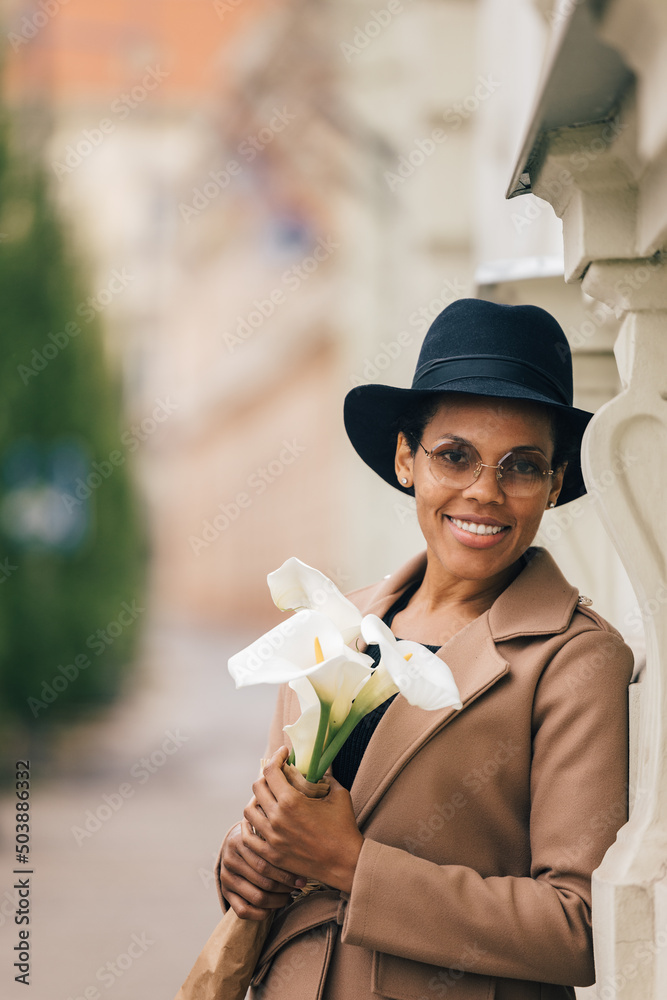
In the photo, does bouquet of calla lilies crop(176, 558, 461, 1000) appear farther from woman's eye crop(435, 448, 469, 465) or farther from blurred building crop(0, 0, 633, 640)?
blurred building crop(0, 0, 633, 640)

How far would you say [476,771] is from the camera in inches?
63.7

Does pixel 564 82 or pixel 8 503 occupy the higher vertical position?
pixel 564 82

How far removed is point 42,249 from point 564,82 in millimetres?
8943

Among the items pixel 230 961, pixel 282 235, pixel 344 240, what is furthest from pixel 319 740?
pixel 282 235

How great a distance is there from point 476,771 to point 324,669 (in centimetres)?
35

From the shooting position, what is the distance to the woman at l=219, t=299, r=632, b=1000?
1493mm

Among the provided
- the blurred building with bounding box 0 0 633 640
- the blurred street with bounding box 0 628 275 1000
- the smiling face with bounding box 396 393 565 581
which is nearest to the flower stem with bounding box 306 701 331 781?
the smiling face with bounding box 396 393 565 581

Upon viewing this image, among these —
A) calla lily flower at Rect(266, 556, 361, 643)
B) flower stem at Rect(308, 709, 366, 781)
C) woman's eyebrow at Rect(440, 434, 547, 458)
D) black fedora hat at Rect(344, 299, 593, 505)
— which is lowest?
flower stem at Rect(308, 709, 366, 781)

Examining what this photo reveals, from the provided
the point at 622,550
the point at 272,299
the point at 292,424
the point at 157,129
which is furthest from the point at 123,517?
the point at 157,129

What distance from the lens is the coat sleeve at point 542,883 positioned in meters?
1.47

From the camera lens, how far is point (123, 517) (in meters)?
10.7

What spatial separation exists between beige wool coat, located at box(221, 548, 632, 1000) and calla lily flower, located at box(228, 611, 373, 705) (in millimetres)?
248

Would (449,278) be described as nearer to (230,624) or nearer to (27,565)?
(27,565)

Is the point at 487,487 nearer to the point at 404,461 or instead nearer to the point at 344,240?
the point at 404,461
